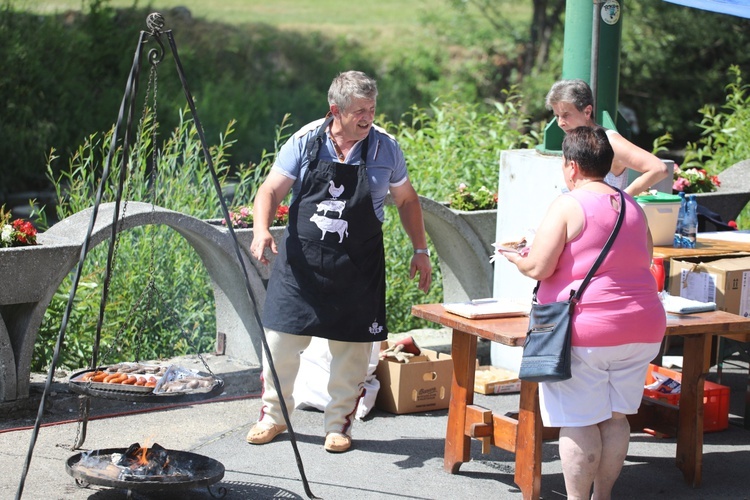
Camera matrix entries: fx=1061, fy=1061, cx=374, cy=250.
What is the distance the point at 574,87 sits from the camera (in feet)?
17.4

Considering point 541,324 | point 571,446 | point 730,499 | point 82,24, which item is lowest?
point 730,499

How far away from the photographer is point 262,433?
5328 mm

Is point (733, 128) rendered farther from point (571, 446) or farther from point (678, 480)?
point (571, 446)

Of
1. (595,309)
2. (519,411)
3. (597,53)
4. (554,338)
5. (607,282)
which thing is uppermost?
(597,53)

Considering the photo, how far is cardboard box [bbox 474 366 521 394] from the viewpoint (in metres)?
6.35

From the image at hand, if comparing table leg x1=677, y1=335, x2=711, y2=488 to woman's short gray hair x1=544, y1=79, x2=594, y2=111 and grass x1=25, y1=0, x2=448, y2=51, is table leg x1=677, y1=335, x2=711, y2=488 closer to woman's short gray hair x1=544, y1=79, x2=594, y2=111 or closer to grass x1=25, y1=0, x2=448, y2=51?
woman's short gray hair x1=544, y1=79, x2=594, y2=111

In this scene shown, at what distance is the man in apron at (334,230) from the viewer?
5016 millimetres

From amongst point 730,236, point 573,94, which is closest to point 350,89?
point 573,94

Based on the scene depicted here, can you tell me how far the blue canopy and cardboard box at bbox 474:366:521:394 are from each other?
246 centimetres

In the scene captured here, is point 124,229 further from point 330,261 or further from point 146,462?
point 146,462

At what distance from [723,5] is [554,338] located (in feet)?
10.6

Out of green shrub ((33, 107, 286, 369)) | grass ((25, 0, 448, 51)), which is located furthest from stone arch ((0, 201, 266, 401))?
grass ((25, 0, 448, 51))

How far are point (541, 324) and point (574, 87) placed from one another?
1.53 metres

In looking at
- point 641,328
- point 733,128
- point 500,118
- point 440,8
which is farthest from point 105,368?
point 440,8
